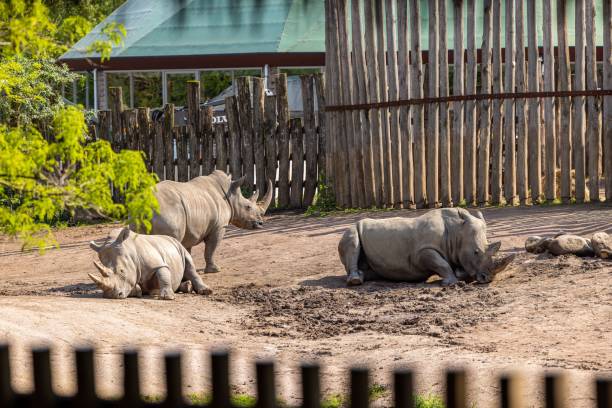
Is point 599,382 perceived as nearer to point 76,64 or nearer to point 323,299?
point 323,299

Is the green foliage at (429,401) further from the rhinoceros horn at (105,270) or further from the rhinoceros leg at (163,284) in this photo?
the rhinoceros leg at (163,284)

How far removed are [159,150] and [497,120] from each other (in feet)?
22.7

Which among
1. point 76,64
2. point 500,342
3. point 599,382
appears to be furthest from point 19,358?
point 76,64

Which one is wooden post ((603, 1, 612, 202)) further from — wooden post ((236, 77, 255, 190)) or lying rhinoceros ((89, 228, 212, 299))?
lying rhinoceros ((89, 228, 212, 299))

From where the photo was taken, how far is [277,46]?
27906mm

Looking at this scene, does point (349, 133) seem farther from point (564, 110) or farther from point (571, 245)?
point (571, 245)

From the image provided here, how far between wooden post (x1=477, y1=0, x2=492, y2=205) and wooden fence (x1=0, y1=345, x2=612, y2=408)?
38.5 ft

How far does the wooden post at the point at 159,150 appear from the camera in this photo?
2052 cm

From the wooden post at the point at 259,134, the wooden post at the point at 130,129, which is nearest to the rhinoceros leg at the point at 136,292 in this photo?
the wooden post at the point at 259,134

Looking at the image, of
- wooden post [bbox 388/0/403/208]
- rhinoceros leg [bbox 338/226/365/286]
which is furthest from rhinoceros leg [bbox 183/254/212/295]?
wooden post [bbox 388/0/403/208]

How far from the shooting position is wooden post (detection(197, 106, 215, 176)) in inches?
778

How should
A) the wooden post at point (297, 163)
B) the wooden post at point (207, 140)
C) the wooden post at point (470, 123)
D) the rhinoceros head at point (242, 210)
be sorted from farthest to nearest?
the wooden post at point (207, 140) → the wooden post at point (297, 163) → the wooden post at point (470, 123) → the rhinoceros head at point (242, 210)

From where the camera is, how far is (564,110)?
1559 cm

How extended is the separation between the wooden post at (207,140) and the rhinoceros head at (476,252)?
8.19m
